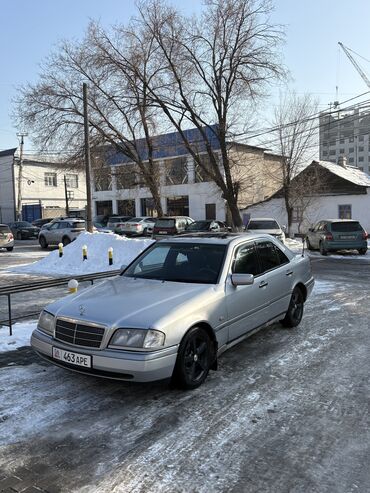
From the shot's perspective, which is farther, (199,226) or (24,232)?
(24,232)

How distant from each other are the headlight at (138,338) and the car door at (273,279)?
6.71 ft

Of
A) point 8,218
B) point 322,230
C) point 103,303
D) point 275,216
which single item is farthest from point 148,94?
point 8,218

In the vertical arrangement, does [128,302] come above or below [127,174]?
below

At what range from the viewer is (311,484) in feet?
9.95

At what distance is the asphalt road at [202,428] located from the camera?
10.2 feet

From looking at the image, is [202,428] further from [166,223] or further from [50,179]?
[50,179]

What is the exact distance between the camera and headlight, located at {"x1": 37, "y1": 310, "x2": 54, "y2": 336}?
469 cm

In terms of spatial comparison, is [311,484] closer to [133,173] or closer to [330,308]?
[330,308]

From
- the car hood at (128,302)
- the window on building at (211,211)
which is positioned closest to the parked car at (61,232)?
the car hood at (128,302)

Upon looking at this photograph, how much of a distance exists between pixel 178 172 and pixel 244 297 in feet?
147

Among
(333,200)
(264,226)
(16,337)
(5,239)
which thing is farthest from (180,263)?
(333,200)

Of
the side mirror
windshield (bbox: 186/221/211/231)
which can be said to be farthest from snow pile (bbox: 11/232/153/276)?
the side mirror

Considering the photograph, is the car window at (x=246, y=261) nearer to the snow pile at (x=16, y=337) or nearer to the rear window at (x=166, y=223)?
the snow pile at (x=16, y=337)

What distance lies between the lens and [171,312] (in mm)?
4344
